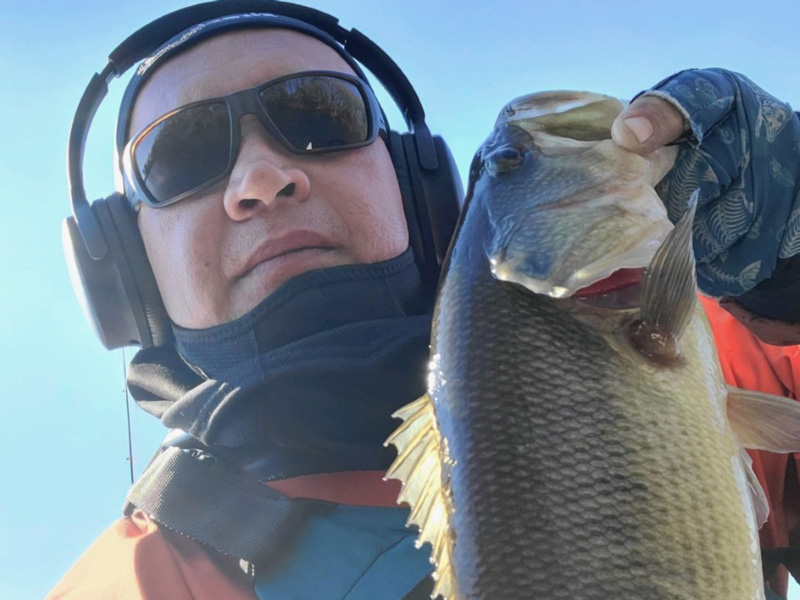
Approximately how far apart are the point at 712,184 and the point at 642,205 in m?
0.52

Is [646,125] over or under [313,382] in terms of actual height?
over

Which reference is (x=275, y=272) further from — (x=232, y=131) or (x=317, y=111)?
(x=317, y=111)

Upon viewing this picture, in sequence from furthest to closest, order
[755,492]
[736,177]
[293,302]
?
1. [293,302]
2. [736,177]
3. [755,492]

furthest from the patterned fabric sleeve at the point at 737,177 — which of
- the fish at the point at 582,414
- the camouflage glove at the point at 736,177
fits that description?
the fish at the point at 582,414

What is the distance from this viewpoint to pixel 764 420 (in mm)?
1081

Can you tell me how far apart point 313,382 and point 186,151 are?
3.33 ft

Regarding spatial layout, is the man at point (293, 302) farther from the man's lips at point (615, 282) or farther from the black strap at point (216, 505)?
the man's lips at point (615, 282)

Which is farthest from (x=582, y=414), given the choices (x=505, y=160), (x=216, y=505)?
(x=216, y=505)

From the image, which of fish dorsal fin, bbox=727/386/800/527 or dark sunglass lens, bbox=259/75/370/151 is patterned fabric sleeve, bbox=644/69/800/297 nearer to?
fish dorsal fin, bbox=727/386/800/527

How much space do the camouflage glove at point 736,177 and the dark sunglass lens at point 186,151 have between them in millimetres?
1450

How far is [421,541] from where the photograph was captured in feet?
3.64

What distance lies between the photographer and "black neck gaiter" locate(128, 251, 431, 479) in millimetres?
1848

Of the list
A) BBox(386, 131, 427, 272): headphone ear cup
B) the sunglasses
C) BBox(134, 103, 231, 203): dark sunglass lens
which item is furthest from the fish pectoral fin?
BBox(134, 103, 231, 203): dark sunglass lens

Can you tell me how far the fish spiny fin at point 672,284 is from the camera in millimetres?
1028
